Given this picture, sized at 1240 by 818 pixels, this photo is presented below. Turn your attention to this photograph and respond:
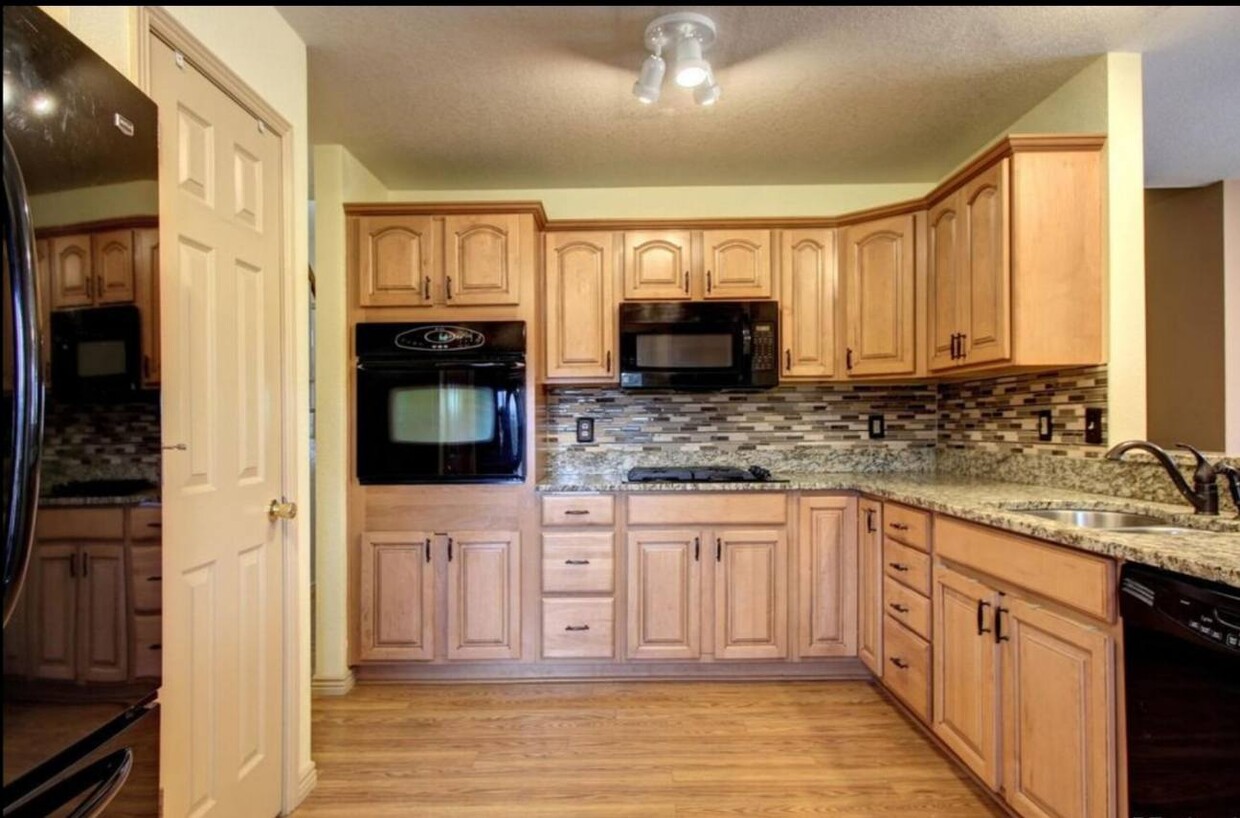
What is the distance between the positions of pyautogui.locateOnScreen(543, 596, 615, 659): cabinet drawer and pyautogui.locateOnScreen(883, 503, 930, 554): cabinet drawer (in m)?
1.21

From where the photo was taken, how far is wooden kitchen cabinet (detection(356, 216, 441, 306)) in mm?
2713

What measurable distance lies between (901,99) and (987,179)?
446 millimetres

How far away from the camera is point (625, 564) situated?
106 inches

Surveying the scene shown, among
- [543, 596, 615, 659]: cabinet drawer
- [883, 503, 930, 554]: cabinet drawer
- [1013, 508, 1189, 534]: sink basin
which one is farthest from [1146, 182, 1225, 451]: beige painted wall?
[543, 596, 615, 659]: cabinet drawer

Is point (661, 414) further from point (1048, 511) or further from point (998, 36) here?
point (998, 36)

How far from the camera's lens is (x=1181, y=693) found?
1.22 metres

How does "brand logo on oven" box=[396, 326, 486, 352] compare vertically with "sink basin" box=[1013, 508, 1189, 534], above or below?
above

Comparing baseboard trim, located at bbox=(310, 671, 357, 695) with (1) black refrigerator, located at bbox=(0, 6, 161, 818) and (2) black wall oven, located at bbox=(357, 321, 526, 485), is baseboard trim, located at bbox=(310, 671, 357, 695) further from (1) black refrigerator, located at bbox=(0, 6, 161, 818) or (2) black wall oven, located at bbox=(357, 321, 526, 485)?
(1) black refrigerator, located at bbox=(0, 6, 161, 818)

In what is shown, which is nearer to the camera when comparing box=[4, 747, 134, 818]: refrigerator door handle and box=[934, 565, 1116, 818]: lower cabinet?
box=[4, 747, 134, 818]: refrigerator door handle

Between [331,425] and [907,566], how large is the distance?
2385mm

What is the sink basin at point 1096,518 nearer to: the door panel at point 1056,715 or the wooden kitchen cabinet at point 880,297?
the door panel at point 1056,715

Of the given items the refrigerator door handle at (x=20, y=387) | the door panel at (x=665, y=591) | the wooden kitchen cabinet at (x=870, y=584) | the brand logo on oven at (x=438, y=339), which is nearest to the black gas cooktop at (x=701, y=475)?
the door panel at (x=665, y=591)

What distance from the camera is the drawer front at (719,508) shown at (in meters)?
2.68

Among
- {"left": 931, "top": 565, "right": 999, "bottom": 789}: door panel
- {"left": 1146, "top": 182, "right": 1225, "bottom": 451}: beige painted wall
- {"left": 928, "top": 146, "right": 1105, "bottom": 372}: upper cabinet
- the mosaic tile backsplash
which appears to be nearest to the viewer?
the mosaic tile backsplash
